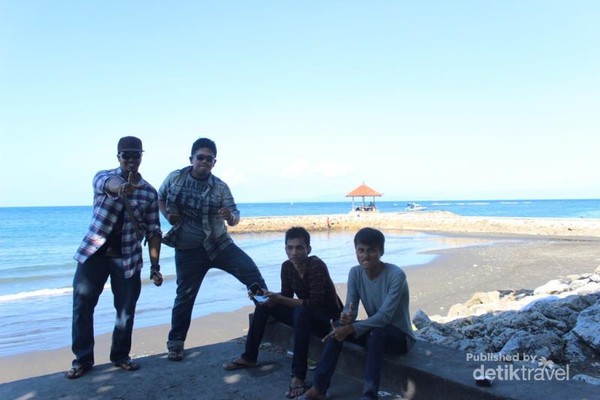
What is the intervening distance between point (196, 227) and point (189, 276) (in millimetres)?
440

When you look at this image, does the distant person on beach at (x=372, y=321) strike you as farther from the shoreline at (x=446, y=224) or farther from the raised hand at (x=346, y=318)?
the shoreline at (x=446, y=224)

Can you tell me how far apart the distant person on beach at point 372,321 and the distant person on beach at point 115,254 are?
1.59m

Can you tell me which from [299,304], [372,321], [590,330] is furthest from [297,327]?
[590,330]

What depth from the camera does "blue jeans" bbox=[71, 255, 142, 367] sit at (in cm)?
368

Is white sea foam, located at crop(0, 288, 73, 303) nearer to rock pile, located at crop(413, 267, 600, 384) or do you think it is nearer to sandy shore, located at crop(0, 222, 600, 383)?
sandy shore, located at crop(0, 222, 600, 383)

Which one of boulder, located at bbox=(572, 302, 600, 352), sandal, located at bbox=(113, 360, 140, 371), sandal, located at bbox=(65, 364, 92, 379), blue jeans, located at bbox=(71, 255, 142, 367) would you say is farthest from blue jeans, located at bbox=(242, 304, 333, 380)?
boulder, located at bbox=(572, 302, 600, 352)

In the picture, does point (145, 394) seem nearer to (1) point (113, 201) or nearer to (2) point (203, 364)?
(2) point (203, 364)

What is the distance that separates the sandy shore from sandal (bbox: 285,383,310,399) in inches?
162

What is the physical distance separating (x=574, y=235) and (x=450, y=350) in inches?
1050

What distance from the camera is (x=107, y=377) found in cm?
367

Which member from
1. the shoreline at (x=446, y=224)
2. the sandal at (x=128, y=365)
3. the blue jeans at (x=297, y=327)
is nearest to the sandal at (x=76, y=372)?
the sandal at (x=128, y=365)

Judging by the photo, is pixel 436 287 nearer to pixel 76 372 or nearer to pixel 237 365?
pixel 237 365

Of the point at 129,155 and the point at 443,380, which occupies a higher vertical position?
the point at 129,155

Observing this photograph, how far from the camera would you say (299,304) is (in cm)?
375
